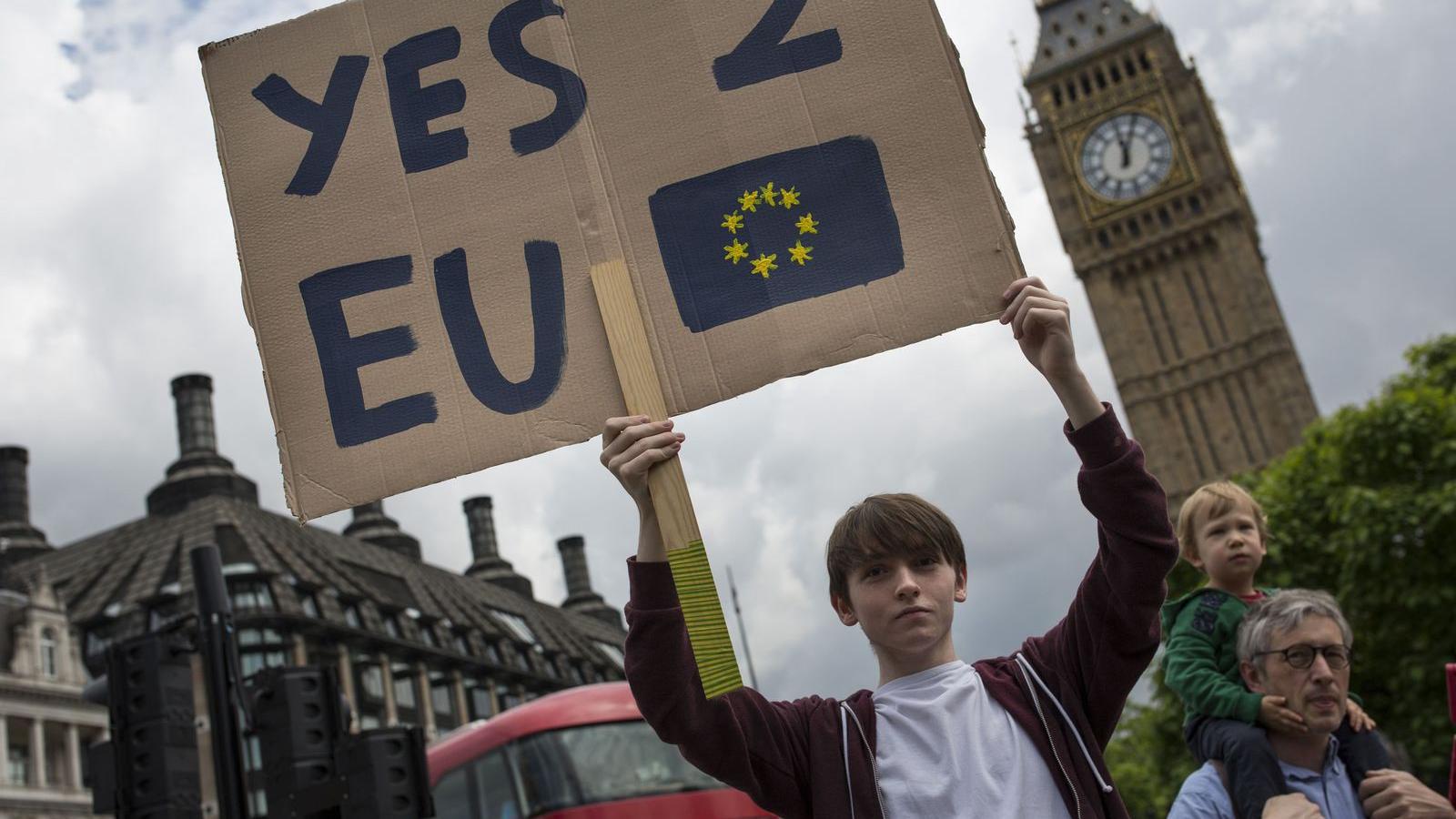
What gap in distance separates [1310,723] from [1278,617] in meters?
0.26

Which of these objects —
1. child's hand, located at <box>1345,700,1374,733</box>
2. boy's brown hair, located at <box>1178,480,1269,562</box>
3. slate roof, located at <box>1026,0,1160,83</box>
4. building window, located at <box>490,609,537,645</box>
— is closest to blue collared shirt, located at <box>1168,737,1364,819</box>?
child's hand, located at <box>1345,700,1374,733</box>

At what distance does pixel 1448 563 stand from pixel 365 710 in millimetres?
34245

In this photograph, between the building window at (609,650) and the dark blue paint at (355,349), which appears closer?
the dark blue paint at (355,349)

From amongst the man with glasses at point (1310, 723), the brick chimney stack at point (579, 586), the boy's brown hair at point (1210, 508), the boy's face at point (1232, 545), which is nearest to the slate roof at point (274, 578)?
the brick chimney stack at point (579, 586)

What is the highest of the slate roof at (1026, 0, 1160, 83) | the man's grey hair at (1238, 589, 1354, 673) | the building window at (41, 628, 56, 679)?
the slate roof at (1026, 0, 1160, 83)

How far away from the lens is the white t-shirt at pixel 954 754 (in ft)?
7.86

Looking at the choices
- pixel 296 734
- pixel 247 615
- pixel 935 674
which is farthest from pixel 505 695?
pixel 935 674

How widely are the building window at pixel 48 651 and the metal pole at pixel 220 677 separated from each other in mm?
36626

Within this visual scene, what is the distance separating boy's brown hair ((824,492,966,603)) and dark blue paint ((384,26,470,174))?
1.16 metres

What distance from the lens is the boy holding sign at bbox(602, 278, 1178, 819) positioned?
244cm

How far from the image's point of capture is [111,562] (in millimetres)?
48594

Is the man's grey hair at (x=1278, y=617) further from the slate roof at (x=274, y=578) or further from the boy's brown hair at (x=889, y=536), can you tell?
the slate roof at (x=274, y=578)

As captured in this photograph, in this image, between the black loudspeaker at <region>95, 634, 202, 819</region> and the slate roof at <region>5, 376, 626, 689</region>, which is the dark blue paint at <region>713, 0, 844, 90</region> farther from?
the slate roof at <region>5, 376, 626, 689</region>

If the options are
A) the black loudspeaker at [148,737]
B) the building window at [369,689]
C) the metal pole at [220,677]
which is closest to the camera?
the black loudspeaker at [148,737]
